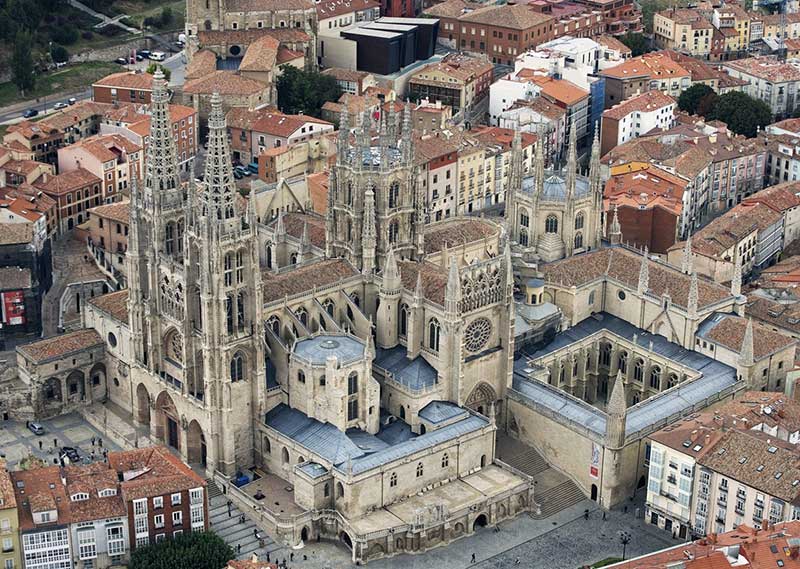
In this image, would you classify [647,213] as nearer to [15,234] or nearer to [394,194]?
[394,194]

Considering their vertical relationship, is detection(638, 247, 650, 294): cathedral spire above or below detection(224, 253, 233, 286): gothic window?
below

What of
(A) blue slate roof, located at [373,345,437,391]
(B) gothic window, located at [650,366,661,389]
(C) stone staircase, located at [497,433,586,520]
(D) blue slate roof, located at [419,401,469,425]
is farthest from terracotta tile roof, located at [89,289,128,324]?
(B) gothic window, located at [650,366,661,389]

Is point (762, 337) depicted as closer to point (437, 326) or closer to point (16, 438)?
point (437, 326)

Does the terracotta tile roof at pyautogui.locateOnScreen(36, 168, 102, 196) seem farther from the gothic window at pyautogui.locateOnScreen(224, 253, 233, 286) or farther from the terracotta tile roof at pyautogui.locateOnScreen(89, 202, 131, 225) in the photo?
the gothic window at pyautogui.locateOnScreen(224, 253, 233, 286)

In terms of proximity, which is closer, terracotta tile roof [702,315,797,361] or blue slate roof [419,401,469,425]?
blue slate roof [419,401,469,425]

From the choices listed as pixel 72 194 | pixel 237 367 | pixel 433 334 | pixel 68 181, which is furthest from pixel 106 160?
pixel 433 334

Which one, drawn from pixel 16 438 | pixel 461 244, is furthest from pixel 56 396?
pixel 461 244

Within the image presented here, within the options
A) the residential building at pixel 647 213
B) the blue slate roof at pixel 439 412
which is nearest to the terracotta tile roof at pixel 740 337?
the blue slate roof at pixel 439 412

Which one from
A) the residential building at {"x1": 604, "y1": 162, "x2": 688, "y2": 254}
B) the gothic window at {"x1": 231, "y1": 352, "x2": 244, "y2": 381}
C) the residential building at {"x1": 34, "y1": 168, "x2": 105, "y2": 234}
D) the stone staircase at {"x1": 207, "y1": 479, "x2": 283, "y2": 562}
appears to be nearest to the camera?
the stone staircase at {"x1": 207, "y1": 479, "x2": 283, "y2": 562}
